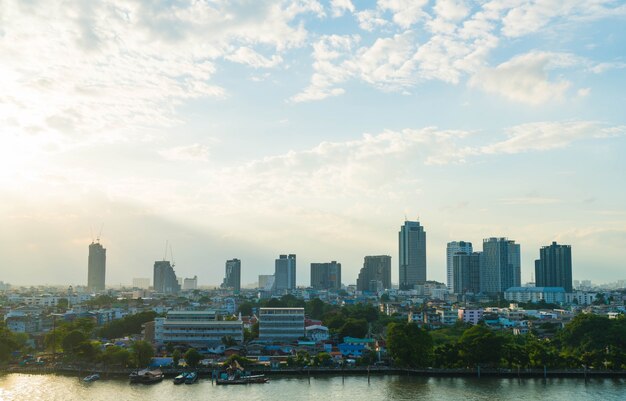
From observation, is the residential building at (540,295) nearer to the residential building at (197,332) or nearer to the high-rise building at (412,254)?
the high-rise building at (412,254)

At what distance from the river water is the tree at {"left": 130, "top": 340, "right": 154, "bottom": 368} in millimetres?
1807

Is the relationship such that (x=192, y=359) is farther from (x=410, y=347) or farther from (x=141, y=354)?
(x=410, y=347)

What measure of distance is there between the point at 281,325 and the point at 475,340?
14770 millimetres

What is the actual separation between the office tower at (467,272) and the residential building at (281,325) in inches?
2835

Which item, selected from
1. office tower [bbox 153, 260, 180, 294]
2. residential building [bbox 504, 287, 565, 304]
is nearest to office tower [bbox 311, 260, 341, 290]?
office tower [bbox 153, 260, 180, 294]

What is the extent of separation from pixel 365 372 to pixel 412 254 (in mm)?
96079

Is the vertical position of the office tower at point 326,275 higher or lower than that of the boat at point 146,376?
higher

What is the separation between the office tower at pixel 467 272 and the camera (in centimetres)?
10712

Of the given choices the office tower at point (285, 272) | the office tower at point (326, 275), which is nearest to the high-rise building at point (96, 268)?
the office tower at point (285, 272)

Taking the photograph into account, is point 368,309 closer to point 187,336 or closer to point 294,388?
point 187,336

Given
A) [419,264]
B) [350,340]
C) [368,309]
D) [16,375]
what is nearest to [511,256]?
[419,264]

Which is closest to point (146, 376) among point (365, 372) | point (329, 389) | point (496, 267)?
point (329, 389)

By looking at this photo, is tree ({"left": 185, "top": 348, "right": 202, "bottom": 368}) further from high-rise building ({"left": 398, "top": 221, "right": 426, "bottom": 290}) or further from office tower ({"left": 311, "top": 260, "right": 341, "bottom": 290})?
office tower ({"left": 311, "top": 260, "right": 341, "bottom": 290})

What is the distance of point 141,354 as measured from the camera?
27.8 meters
